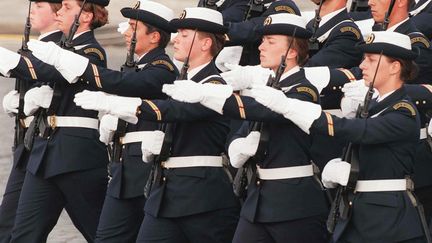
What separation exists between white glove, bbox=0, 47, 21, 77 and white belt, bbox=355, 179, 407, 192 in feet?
8.18

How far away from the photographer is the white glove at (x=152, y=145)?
9.33 meters

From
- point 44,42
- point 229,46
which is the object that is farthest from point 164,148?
point 229,46

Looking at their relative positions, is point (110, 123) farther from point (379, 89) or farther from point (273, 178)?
point (379, 89)

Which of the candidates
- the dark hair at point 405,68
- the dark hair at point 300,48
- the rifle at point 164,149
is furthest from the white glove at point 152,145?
the dark hair at point 405,68

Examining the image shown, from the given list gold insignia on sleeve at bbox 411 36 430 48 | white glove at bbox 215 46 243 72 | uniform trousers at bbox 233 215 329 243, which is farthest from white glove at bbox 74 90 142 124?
white glove at bbox 215 46 243 72

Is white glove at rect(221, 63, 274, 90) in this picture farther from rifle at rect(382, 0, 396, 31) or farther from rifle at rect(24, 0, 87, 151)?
rifle at rect(24, 0, 87, 151)

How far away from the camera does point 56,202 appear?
403 inches

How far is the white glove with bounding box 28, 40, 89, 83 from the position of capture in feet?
31.1

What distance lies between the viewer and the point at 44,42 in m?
9.70

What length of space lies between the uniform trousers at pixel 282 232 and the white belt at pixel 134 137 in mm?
1238

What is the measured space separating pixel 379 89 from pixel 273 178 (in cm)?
82

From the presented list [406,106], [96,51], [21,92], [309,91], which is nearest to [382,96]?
[406,106]

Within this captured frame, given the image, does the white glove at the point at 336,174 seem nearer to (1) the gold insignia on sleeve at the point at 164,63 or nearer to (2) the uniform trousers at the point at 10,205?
(1) the gold insignia on sleeve at the point at 164,63

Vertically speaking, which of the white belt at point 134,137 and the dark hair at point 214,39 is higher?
the dark hair at point 214,39
